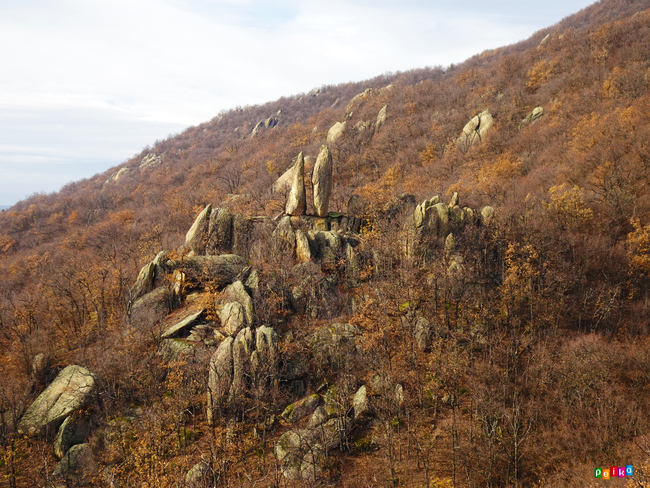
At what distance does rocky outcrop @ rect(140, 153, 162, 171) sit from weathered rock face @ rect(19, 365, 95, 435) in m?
102

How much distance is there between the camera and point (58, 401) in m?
24.0

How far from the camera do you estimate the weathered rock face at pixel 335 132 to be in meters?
83.3

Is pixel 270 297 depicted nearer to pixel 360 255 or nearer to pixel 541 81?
pixel 360 255

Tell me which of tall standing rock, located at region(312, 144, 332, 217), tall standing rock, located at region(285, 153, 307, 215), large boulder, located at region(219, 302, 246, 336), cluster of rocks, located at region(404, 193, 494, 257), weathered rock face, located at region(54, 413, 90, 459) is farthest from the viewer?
tall standing rock, located at region(285, 153, 307, 215)

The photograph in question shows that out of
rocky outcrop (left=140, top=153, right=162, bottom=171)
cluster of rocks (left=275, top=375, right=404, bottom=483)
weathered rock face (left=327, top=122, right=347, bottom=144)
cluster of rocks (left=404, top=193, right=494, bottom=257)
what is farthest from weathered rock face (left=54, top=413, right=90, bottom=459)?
rocky outcrop (left=140, top=153, right=162, bottom=171)

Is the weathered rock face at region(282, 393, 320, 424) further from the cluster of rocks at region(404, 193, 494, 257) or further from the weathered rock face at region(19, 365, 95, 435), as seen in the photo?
the cluster of rocks at region(404, 193, 494, 257)

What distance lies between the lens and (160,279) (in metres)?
32.2

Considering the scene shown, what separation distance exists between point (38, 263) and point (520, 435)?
241 ft

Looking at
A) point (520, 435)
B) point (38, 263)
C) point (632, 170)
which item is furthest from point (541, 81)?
point (38, 263)

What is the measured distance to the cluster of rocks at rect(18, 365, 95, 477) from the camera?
2153 cm

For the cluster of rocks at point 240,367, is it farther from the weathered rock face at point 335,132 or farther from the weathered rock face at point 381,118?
the weathered rock face at point 381,118

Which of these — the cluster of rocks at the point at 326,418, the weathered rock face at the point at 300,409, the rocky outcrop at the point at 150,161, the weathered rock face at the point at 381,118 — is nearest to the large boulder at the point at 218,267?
the weathered rock face at the point at 300,409

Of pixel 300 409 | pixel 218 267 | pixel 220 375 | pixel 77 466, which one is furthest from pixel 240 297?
pixel 77 466

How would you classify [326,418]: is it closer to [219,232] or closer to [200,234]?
[219,232]
